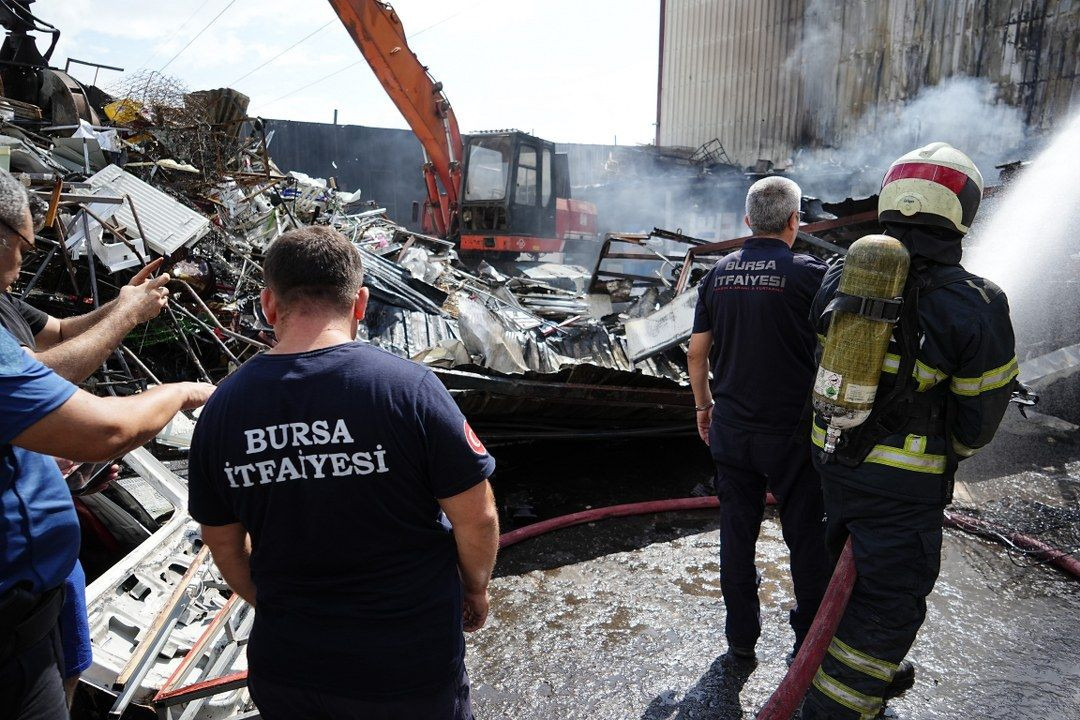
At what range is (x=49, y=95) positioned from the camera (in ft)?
25.7

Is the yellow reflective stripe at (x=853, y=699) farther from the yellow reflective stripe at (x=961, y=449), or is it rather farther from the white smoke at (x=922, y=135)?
the white smoke at (x=922, y=135)

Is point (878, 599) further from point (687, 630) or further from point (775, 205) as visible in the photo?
point (775, 205)

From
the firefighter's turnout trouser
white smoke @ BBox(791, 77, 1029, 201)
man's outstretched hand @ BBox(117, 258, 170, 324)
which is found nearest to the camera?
the firefighter's turnout trouser

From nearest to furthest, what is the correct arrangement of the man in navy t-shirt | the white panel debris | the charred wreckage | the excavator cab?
the man in navy t-shirt < the charred wreckage < the white panel debris < the excavator cab

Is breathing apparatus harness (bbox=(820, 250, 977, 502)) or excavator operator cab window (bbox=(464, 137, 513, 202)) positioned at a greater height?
excavator operator cab window (bbox=(464, 137, 513, 202))

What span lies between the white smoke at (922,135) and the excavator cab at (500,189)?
6.21 metres

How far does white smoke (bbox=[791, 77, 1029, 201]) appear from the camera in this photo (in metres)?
12.2

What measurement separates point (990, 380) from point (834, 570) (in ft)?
2.45

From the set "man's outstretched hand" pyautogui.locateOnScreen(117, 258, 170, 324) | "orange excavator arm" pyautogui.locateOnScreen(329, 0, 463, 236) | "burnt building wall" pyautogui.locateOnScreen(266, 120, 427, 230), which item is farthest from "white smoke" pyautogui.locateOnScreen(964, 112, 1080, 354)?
"burnt building wall" pyautogui.locateOnScreen(266, 120, 427, 230)

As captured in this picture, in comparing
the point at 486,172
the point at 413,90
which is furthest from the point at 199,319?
the point at 486,172

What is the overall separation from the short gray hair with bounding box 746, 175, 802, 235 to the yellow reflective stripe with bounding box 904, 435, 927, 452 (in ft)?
3.36

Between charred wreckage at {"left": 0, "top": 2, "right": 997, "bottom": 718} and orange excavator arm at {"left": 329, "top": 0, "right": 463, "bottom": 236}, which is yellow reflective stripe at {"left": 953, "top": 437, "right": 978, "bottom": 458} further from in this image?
orange excavator arm at {"left": 329, "top": 0, "right": 463, "bottom": 236}

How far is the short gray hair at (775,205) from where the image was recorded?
2.61 meters

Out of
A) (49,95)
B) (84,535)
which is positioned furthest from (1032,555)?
(49,95)
